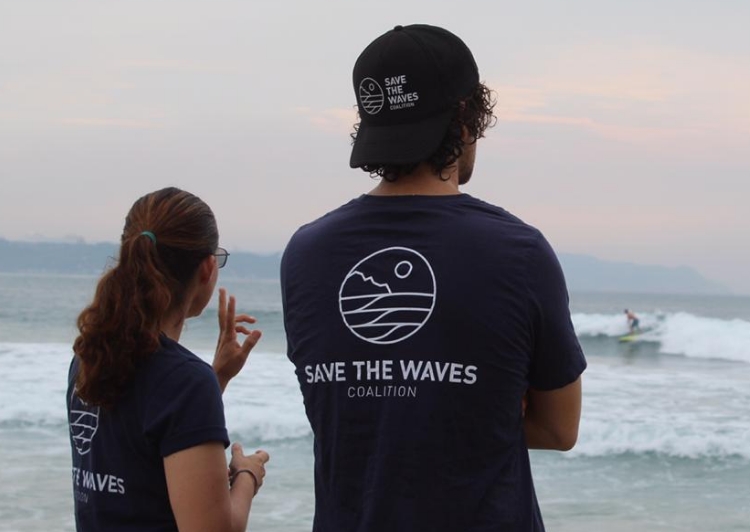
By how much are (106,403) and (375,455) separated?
25.9 inches

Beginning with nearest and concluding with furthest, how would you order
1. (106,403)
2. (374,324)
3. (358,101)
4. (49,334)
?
(374,324)
(358,101)
(106,403)
(49,334)

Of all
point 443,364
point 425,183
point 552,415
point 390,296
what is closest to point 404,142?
point 425,183

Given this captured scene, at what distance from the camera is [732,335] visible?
2808cm

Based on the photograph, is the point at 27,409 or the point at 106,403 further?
the point at 27,409

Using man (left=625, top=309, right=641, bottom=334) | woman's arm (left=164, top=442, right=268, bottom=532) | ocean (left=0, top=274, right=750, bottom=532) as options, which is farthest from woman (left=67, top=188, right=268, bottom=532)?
man (left=625, top=309, right=641, bottom=334)

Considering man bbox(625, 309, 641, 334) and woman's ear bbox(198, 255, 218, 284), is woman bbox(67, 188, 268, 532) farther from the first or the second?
man bbox(625, 309, 641, 334)

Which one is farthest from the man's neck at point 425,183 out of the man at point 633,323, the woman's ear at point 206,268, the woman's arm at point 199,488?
the man at point 633,323

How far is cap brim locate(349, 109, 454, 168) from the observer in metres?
1.87

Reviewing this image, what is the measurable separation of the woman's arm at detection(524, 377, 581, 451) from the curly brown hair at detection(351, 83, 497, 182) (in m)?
0.44

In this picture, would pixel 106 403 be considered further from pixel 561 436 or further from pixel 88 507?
pixel 561 436

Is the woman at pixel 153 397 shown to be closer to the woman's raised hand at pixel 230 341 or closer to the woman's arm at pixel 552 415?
the woman's raised hand at pixel 230 341

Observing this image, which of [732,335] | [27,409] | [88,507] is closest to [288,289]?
[88,507]

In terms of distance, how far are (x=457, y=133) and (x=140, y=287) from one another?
30.5 inches

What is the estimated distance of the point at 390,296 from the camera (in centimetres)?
180
